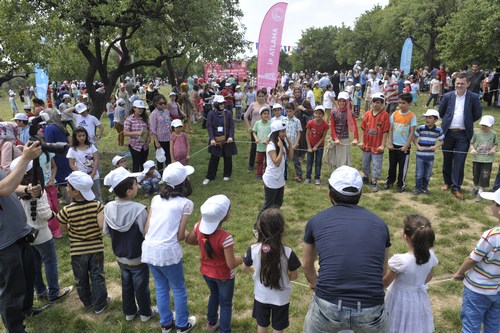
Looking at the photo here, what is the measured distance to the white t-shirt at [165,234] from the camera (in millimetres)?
3119

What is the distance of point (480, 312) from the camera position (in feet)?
9.30

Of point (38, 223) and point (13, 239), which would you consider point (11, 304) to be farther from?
point (38, 223)

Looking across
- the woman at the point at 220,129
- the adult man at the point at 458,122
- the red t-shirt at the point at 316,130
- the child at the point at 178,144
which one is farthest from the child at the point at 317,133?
the child at the point at 178,144

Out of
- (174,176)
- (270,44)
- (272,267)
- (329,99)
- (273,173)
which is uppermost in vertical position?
(270,44)

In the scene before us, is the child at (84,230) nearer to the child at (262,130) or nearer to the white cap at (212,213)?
the white cap at (212,213)

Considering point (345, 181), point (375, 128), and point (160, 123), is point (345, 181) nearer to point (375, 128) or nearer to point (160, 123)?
point (375, 128)

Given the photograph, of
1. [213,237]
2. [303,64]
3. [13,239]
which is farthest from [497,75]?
[303,64]

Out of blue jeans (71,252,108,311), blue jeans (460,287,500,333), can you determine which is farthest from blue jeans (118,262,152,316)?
blue jeans (460,287,500,333)

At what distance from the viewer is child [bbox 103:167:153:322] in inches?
128

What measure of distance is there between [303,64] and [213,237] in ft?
204

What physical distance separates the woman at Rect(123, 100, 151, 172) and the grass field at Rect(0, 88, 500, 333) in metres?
0.85

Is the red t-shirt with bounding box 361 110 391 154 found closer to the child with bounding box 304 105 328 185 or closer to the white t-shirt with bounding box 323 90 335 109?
the child with bounding box 304 105 328 185

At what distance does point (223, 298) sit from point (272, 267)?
2.59ft

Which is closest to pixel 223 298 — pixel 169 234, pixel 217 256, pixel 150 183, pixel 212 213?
pixel 217 256
